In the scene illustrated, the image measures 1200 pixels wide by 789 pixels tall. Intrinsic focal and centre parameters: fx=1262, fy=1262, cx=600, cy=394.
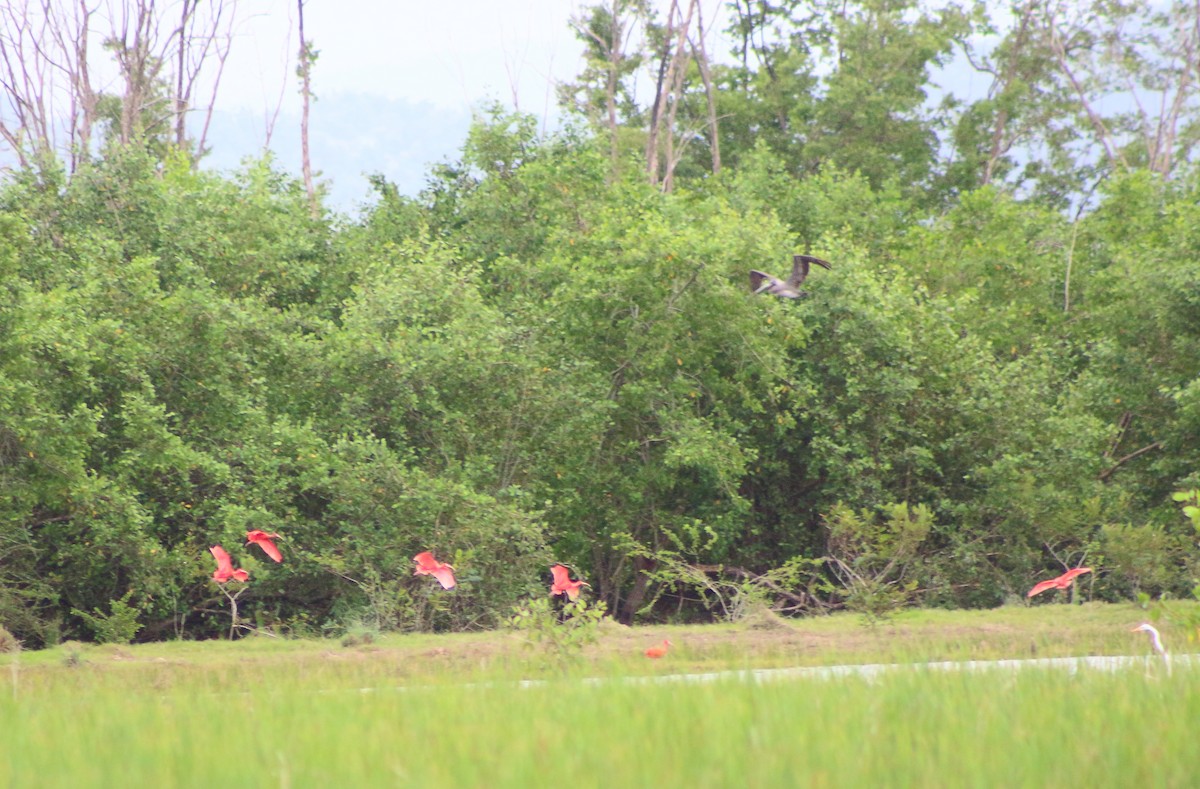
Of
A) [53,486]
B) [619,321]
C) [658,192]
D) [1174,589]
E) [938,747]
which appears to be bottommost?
[1174,589]

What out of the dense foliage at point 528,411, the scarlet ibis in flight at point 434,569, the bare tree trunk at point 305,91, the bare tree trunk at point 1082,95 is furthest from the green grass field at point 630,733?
the bare tree trunk at point 1082,95

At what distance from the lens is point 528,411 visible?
17984 mm

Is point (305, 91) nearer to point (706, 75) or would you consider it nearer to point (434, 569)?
point (706, 75)

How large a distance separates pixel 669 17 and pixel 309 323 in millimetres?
19734

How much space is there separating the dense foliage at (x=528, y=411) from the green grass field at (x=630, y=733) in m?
8.23

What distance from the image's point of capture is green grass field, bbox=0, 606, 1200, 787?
3842mm

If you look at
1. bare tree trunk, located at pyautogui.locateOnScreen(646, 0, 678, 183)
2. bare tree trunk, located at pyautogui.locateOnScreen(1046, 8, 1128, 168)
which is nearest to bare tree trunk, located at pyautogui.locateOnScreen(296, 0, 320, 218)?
bare tree trunk, located at pyautogui.locateOnScreen(646, 0, 678, 183)

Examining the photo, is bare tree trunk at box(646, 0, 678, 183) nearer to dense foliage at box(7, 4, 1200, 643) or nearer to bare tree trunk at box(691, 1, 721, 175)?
bare tree trunk at box(691, 1, 721, 175)

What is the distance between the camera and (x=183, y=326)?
1672 centimetres

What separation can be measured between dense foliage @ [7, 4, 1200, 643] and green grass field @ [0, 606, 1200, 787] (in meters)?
8.23

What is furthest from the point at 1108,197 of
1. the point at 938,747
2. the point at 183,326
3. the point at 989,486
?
the point at 938,747

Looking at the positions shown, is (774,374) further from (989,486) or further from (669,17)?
(669,17)

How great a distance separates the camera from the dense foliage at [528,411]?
15.4 metres

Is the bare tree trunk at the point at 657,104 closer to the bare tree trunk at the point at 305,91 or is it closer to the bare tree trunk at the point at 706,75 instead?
the bare tree trunk at the point at 706,75
